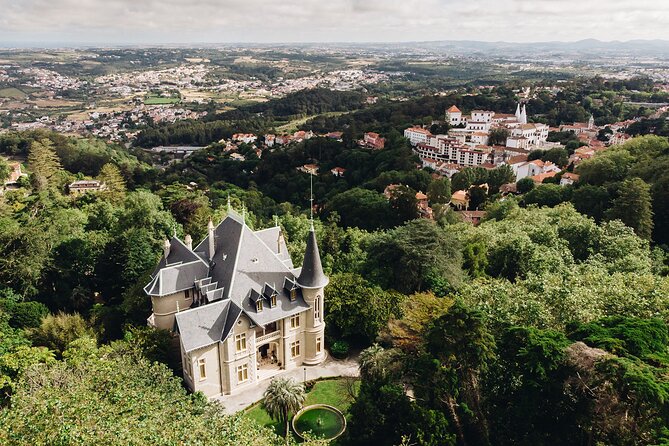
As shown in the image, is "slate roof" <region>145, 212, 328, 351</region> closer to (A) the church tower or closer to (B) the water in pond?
(A) the church tower

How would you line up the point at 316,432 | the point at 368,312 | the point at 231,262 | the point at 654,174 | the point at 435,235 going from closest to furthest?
the point at 316,432
the point at 231,262
the point at 368,312
the point at 435,235
the point at 654,174

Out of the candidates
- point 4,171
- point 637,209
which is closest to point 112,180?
point 4,171

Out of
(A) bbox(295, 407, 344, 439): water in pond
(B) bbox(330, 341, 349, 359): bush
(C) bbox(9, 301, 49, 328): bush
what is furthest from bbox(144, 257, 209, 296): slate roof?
(A) bbox(295, 407, 344, 439): water in pond

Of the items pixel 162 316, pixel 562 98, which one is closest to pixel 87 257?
pixel 162 316

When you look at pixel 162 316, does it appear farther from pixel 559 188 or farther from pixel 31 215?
pixel 559 188

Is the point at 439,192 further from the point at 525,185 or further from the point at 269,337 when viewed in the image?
the point at 269,337

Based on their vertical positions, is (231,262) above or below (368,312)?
above
